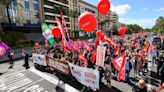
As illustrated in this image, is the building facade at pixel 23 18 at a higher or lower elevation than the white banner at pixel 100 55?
higher

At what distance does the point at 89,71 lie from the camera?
956cm

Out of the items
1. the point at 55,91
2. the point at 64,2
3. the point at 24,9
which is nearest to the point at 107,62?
the point at 55,91

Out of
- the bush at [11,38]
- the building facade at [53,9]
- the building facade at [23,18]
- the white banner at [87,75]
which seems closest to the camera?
the white banner at [87,75]

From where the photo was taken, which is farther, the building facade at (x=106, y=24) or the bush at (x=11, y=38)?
the building facade at (x=106, y=24)

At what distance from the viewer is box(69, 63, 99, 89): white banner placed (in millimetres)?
9235

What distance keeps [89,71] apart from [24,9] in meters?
44.8

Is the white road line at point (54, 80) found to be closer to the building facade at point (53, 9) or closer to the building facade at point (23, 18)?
the building facade at point (23, 18)

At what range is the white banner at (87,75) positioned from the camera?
9.24 meters

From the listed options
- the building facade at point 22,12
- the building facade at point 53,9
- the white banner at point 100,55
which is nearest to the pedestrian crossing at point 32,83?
the white banner at point 100,55

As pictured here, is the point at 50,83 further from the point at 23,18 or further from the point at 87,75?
the point at 23,18

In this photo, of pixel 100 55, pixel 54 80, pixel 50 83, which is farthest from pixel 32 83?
pixel 100 55

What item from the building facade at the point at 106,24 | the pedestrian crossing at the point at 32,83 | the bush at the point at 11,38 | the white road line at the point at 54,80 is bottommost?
the pedestrian crossing at the point at 32,83

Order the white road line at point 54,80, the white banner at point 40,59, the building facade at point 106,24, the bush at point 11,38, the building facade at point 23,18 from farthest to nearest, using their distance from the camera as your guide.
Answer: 1. the building facade at point 106,24
2. the building facade at point 23,18
3. the bush at point 11,38
4. the white banner at point 40,59
5. the white road line at point 54,80

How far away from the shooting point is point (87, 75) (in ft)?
31.9
